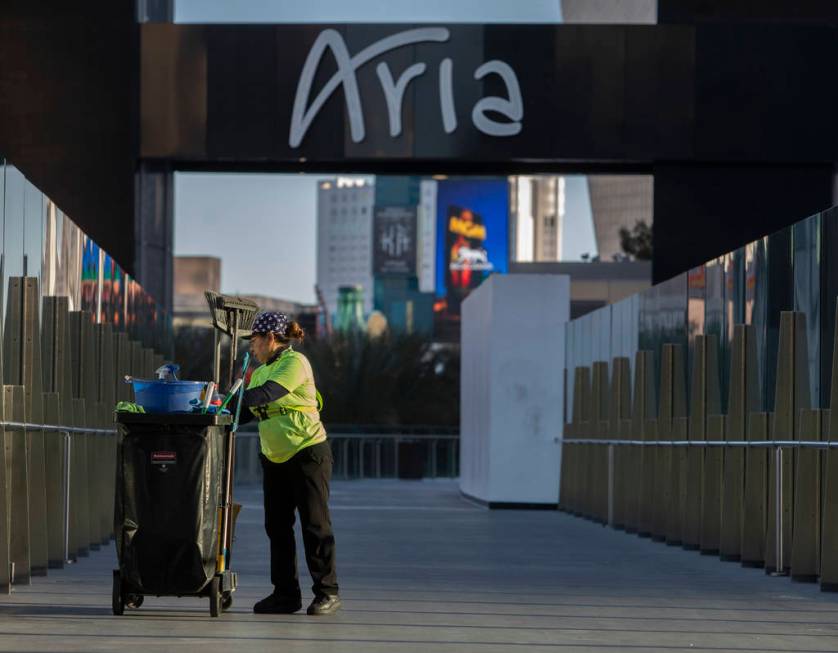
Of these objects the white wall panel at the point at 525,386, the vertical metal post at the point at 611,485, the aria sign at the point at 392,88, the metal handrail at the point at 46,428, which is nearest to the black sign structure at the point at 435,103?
the aria sign at the point at 392,88

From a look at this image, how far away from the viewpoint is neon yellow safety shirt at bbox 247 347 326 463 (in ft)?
36.1

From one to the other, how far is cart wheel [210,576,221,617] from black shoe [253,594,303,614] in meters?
0.43

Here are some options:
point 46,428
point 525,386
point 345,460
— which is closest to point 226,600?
point 46,428

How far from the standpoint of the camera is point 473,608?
11.4 meters

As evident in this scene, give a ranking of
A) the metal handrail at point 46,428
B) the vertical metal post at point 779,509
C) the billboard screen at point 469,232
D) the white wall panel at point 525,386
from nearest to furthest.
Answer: the metal handrail at point 46,428
the vertical metal post at point 779,509
the white wall panel at point 525,386
the billboard screen at point 469,232

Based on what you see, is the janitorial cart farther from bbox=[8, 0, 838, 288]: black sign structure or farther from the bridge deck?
bbox=[8, 0, 838, 288]: black sign structure

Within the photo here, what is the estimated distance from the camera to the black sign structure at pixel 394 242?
18744cm

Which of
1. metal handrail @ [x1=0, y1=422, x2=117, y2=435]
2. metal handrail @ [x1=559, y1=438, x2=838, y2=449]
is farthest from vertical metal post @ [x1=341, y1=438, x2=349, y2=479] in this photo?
metal handrail @ [x1=0, y1=422, x2=117, y2=435]

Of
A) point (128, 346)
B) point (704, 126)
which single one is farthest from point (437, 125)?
point (128, 346)

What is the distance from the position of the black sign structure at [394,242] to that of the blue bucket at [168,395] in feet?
573

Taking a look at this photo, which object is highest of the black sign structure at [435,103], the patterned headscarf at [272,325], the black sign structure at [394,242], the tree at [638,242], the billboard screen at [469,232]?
the black sign structure at [394,242]

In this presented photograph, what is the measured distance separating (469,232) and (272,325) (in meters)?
120

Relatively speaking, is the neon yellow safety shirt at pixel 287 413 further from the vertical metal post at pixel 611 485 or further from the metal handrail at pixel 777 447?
the vertical metal post at pixel 611 485

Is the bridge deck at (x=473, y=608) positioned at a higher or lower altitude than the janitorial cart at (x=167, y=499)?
lower
